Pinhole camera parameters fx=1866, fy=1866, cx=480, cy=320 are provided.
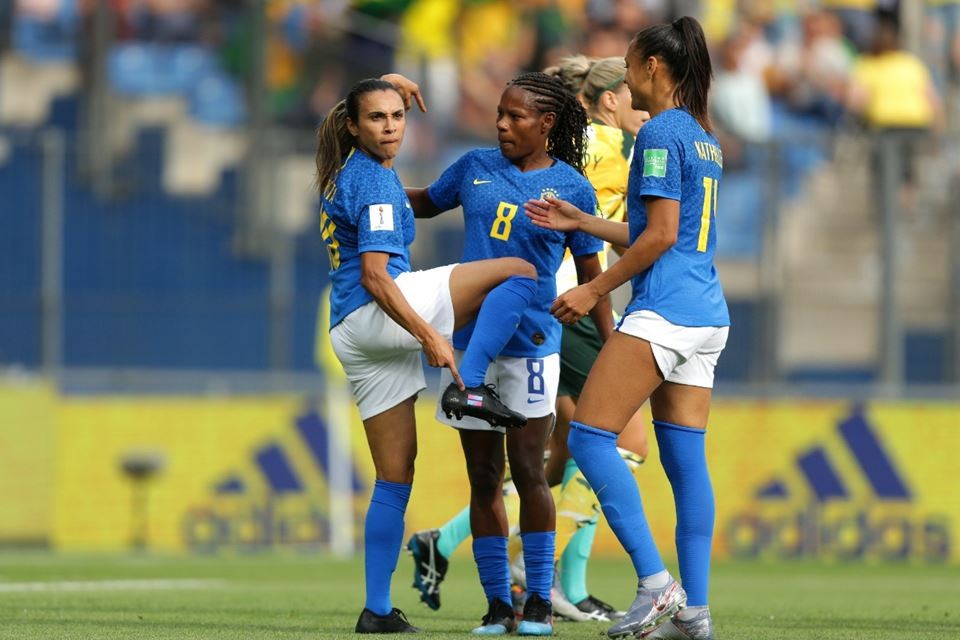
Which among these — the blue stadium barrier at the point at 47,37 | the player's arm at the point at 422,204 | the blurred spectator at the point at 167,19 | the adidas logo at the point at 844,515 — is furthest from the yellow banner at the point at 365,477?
the player's arm at the point at 422,204

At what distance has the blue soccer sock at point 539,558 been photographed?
6426 mm

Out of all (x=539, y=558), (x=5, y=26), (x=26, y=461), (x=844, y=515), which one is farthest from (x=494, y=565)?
(x=5, y=26)

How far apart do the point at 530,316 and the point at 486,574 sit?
92 cm

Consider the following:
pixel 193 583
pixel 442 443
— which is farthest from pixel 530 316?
pixel 442 443

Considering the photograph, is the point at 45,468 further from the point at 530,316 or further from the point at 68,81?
the point at 530,316

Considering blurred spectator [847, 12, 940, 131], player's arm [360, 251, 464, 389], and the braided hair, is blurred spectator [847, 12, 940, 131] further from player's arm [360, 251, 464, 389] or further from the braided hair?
player's arm [360, 251, 464, 389]

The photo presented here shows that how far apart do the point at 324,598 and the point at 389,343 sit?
2.76m

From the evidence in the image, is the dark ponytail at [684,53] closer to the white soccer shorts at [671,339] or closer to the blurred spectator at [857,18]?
the white soccer shorts at [671,339]

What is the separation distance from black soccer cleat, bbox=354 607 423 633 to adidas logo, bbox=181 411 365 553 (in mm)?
8197

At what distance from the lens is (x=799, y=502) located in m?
14.4

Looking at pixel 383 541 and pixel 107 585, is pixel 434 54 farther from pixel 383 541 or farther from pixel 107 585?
pixel 383 541

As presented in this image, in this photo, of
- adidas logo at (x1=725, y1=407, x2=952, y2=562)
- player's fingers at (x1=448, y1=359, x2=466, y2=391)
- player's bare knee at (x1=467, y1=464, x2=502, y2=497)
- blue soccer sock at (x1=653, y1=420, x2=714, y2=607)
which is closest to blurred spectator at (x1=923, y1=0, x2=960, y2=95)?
adidas logo at (x1=725, y1=407, x2=952, y2=562)

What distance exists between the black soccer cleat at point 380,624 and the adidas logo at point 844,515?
8345mm

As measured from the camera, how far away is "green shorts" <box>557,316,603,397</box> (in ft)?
25.6
